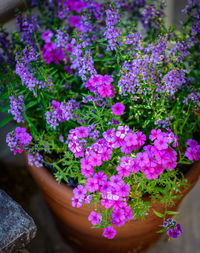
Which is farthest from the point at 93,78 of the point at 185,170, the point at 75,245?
the point at 75,245

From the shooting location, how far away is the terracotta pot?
51.3 inches

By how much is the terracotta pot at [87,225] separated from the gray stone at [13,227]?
19 centimetres

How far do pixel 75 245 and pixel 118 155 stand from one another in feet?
3.08

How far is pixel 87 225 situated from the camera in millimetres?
1436

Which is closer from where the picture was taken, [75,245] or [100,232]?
[100,232]

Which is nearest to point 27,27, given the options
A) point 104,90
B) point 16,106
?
point 16,106

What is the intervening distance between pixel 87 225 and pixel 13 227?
417 mm

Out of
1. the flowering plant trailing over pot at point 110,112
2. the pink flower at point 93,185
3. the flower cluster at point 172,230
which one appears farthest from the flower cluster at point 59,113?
the flower cluster at point 172,230

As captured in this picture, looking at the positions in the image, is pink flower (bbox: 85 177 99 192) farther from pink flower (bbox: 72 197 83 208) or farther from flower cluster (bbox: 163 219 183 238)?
flower cluster (bbox: 163 219 183 238)

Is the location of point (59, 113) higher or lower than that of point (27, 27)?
lower

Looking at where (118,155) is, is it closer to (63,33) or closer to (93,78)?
(93,78)

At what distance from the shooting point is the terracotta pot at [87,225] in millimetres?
1302

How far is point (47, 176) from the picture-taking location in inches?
52.2

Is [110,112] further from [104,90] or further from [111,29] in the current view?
[111,29]
